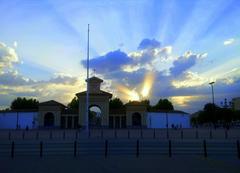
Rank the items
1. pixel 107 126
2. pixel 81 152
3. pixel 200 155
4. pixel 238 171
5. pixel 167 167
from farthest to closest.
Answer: pixel 107 126 → pixel 81 152 → pixel 200 155 → pixel 167 167 → pixel 238 171

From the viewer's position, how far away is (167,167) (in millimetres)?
14750

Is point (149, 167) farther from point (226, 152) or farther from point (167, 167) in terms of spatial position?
point (226, 152)

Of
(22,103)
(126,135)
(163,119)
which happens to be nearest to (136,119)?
(163,119)

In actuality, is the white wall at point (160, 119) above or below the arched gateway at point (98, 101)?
below

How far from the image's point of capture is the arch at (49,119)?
81.5 m

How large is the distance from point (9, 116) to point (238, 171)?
75.4 metres

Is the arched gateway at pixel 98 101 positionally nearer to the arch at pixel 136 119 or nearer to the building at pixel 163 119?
the arch at pixel 136 119

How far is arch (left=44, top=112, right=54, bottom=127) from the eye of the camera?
81.5 m

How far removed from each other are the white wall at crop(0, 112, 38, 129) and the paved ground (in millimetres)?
66130

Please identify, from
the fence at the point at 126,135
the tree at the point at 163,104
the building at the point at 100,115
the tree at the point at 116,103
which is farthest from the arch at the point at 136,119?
the tree at the point at 163,104

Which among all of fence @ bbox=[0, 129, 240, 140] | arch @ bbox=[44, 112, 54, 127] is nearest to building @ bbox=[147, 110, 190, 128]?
arch @ bbox=[44, 112, 54, 127]

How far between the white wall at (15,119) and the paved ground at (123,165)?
66130mm

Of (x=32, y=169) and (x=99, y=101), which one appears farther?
(x=99, y=101)

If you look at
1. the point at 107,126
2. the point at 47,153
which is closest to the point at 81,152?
the point at 47,153
